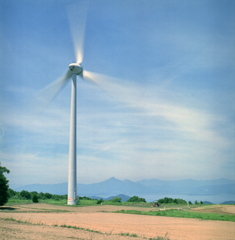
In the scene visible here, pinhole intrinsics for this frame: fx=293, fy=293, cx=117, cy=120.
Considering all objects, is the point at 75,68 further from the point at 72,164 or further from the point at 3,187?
the point at 3,187

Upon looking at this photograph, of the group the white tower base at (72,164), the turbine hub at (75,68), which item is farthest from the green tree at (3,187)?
the turbine hub at (75,68)

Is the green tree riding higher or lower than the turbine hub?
lower

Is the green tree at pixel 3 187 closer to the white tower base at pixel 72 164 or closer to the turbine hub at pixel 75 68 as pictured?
the white tower base at pixel 72 164

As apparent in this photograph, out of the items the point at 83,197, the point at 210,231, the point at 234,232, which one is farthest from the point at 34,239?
the point at 83,197

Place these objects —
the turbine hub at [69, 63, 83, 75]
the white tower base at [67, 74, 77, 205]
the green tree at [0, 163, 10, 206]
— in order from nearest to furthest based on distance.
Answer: the green tree at [0, 163, 10, 206] → the white tower base at [67, 74, 77, 205] → the turbine hub at [69, 63, 83, 75]

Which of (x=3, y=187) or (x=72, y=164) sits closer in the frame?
(x=3, y=187)

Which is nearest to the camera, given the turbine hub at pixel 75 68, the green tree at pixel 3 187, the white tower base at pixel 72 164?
the green tree at pixel 3 187

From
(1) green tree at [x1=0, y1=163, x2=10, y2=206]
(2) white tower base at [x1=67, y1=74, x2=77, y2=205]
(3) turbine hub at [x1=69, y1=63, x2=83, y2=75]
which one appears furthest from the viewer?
(3) turbine hub at [x1=69, y1=63, x2=83, y2=75]

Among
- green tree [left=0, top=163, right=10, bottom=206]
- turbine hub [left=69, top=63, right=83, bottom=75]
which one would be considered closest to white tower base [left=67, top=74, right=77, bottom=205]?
turbine hub [left=69, top=63, right=83, bottom=75]

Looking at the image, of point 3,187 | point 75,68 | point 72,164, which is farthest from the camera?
point 75,68

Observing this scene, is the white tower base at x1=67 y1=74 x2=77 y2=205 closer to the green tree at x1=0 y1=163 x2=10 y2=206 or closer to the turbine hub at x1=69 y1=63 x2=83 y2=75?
the turbine hub at x1=69 y1=63 x2=83 y2=75

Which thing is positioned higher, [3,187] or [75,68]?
[75,68]

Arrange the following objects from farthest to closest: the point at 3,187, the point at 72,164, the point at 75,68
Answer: the point at 75,68, the point at 72,164, the point at 3,187

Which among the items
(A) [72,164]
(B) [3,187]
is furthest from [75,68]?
(B) [3,187]
